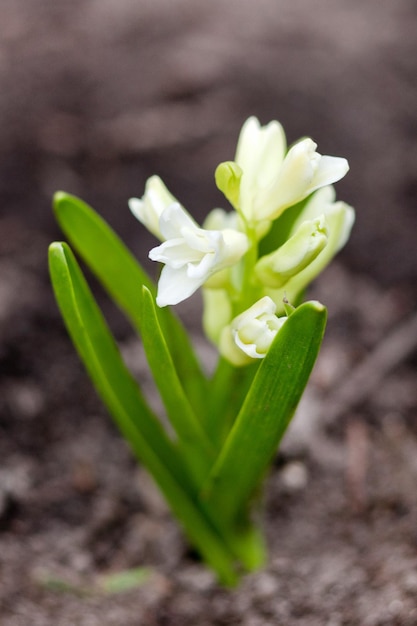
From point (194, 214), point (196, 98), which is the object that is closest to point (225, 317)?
point (194, 214)

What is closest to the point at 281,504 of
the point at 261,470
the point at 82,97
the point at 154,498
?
the point at 154,498

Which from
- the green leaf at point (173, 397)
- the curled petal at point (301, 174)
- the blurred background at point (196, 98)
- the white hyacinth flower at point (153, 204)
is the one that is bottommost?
the green leaf at point (173, 397)

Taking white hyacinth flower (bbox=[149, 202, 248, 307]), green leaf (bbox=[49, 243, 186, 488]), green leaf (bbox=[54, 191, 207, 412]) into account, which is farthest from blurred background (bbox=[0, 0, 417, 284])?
white hyacinth flower (bbox=[149, 202, 248, 307])

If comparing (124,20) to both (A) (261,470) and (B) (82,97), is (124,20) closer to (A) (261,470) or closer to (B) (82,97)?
(B) (82,97)

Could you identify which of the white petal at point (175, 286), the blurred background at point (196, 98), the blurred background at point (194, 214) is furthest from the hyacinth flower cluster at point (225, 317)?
the blurred background at point (196, 98)

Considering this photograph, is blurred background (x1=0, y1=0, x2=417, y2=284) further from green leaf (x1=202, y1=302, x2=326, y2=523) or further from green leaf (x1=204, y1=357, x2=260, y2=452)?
green leaf (x1=202, y1=302, x2=326, y2=523)

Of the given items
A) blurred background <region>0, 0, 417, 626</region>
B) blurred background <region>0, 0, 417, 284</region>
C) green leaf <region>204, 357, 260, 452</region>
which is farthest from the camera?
blurred background <region>0, 0, 417, 284</region>

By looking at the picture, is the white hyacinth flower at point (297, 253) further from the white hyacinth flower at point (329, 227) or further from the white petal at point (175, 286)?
the white petal at point (175, 286)
